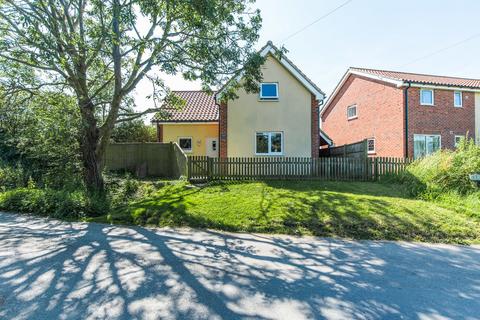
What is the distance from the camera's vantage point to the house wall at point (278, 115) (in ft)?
55.4

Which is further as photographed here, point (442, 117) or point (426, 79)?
point (426, 79)

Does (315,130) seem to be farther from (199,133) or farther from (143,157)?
(143,157)

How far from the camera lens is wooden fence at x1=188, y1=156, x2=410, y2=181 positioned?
14.1m

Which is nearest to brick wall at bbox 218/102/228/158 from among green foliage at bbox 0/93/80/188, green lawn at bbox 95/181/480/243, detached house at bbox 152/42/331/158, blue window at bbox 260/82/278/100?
detached house at bbox 152/42/331/158

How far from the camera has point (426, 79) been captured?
72.1ft

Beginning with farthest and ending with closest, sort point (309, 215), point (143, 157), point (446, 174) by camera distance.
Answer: point (143, 157) < point (446, 174) < point (309, 215)

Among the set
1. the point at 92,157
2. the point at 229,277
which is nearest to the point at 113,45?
the point at 92,157

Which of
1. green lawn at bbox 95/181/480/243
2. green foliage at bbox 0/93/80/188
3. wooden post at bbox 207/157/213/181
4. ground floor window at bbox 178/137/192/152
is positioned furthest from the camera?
ground floor window at bbox 178/137/192/152

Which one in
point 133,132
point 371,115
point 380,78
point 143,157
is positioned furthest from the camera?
point 133,132

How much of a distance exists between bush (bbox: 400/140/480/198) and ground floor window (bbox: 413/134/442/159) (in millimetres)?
6176

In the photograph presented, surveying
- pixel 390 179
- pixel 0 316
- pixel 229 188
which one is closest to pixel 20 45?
pixel 229 188

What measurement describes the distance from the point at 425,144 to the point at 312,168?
10026 millimetres

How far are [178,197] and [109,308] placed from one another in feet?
23.1

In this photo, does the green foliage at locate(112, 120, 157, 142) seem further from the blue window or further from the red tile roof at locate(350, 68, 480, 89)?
the red tile roof at locate(350, 68, 480, 89)
